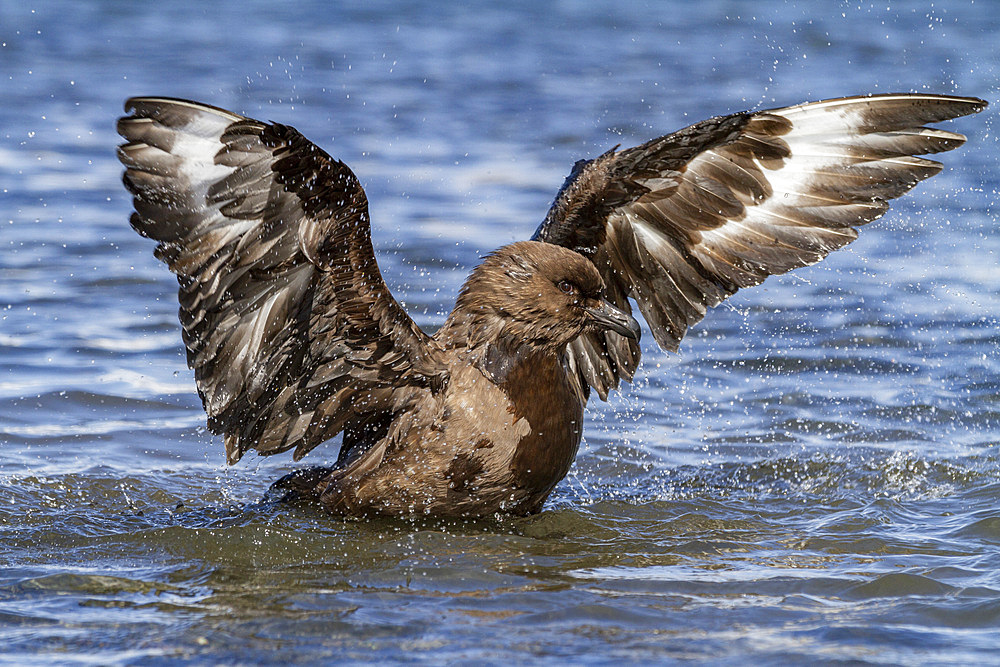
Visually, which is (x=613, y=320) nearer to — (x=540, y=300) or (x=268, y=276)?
(x=540, y=300)

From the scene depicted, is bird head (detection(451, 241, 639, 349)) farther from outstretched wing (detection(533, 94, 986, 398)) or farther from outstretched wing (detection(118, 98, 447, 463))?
outstretched wing (detection(533, 94, 986, 398))

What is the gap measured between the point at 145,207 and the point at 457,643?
1.84m

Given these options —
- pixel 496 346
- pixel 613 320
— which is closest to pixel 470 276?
pixel 496 346

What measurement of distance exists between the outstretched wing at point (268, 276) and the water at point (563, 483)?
19.0 inches

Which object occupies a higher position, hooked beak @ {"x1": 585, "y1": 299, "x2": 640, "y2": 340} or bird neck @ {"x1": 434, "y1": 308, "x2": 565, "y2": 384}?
hooked beak @ {"x1": 585, "y1": 299, "x2": 640, "y2": 340}

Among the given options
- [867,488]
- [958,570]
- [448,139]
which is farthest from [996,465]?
[448,139]

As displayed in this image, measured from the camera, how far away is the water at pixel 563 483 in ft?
13.9

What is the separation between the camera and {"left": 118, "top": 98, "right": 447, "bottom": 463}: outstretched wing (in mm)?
4402

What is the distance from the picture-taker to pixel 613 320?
498 cm

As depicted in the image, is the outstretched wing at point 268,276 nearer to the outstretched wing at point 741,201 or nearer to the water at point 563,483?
the water at point 563,483

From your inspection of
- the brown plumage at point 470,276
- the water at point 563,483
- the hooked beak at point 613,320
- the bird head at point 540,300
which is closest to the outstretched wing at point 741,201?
the brown plumage at point 470,276

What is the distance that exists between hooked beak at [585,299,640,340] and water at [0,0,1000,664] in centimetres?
84

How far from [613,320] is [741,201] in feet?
3.37

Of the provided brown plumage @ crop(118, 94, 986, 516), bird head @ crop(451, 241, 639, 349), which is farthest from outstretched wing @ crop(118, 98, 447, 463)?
bird head @ crop(451, 241, 639, 349)
